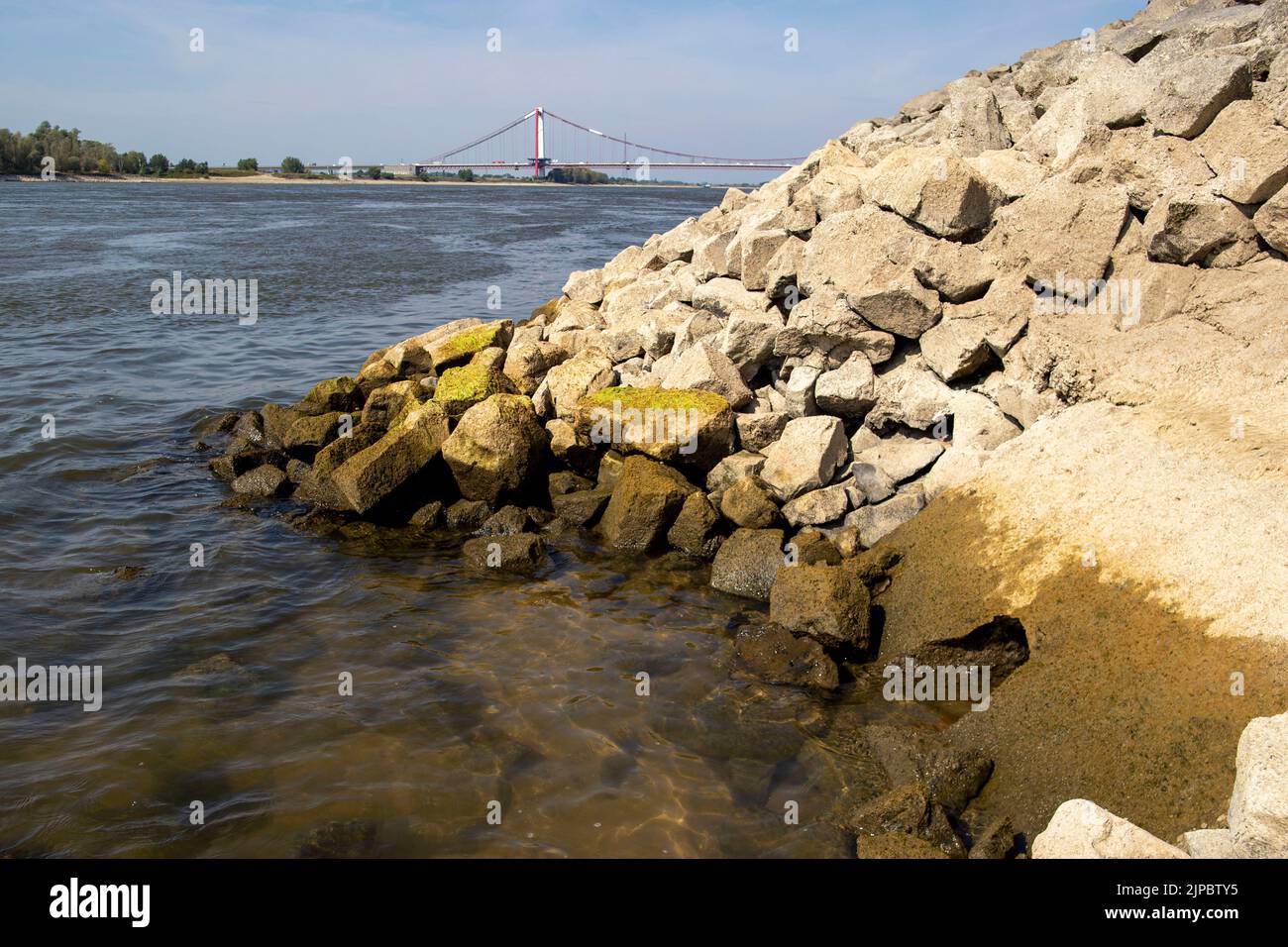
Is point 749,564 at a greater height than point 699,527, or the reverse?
point 699,527

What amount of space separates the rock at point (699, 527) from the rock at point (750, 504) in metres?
0.19

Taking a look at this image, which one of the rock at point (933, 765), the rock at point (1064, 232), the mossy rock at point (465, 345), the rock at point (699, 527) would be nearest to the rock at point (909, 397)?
the rock at point (1064, 232)

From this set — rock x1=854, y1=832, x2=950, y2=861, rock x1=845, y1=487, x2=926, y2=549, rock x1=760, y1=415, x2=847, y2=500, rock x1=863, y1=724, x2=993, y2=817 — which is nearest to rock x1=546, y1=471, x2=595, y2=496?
rock x1=760, y1=415, x2=847, y2=500

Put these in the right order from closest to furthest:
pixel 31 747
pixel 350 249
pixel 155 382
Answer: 1. pixel 31 747
2. pixel 155 382
3. pixel 350 249

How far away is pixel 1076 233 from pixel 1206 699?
5.16 meters

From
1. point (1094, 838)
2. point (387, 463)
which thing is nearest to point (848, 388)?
point (387, 463)

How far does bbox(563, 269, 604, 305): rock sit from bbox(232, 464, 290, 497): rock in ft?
18.6

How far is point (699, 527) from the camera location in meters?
8.76

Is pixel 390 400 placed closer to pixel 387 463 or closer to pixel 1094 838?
pixel 387 463

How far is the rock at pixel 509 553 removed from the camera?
8719mm

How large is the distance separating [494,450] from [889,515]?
4.19 meters
